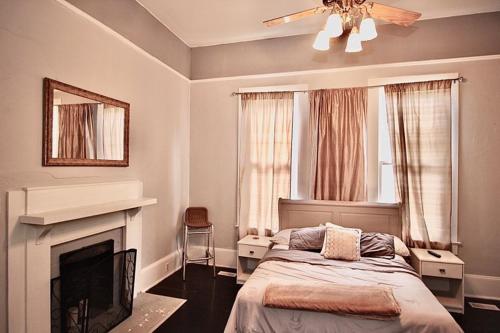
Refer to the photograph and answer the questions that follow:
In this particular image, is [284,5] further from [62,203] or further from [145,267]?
[145,267]

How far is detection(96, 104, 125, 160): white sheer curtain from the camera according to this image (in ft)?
8.33

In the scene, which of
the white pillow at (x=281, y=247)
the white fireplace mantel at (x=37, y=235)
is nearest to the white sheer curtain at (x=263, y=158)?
the white pillow at (x=281, y=247)

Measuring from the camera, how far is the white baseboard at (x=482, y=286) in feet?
9.96

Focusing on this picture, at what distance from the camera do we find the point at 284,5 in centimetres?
307

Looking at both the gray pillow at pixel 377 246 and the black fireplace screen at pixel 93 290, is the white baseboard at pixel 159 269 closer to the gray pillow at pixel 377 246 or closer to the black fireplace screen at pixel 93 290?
the black fireplace screen at pixel 93 290

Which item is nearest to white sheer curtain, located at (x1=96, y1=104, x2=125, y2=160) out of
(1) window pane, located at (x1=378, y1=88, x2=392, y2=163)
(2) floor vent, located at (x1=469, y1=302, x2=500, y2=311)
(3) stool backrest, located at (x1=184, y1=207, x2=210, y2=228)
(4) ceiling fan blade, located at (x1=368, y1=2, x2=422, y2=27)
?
(3) stool backrest, located at (x1=184, y1=207, x2=210, y2=228)

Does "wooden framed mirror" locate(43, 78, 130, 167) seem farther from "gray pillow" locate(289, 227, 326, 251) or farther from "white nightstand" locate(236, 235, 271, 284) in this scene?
"gray pillow" locate(289, 227, 326, 251)

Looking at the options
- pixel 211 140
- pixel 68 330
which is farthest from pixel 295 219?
pixel 68 330

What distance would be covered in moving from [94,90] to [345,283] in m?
2.67

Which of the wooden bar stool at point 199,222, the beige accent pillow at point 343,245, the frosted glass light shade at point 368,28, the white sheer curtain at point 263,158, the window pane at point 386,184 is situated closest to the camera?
the frosted glass light shade at point 368,28

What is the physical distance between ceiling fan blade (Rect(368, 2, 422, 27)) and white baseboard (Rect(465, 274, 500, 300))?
2.80 metres

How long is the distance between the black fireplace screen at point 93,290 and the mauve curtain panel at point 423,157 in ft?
10.0

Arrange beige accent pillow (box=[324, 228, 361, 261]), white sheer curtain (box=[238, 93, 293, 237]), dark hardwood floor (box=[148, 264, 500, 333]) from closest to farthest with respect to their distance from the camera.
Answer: dark hardwood floor (box=[148, 264, 500, 333])
beige accent pillow (box=[324, 228, 361, 261])
white sheer curtain (box=[238, 93, 293, 237])

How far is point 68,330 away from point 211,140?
2.66 metres
